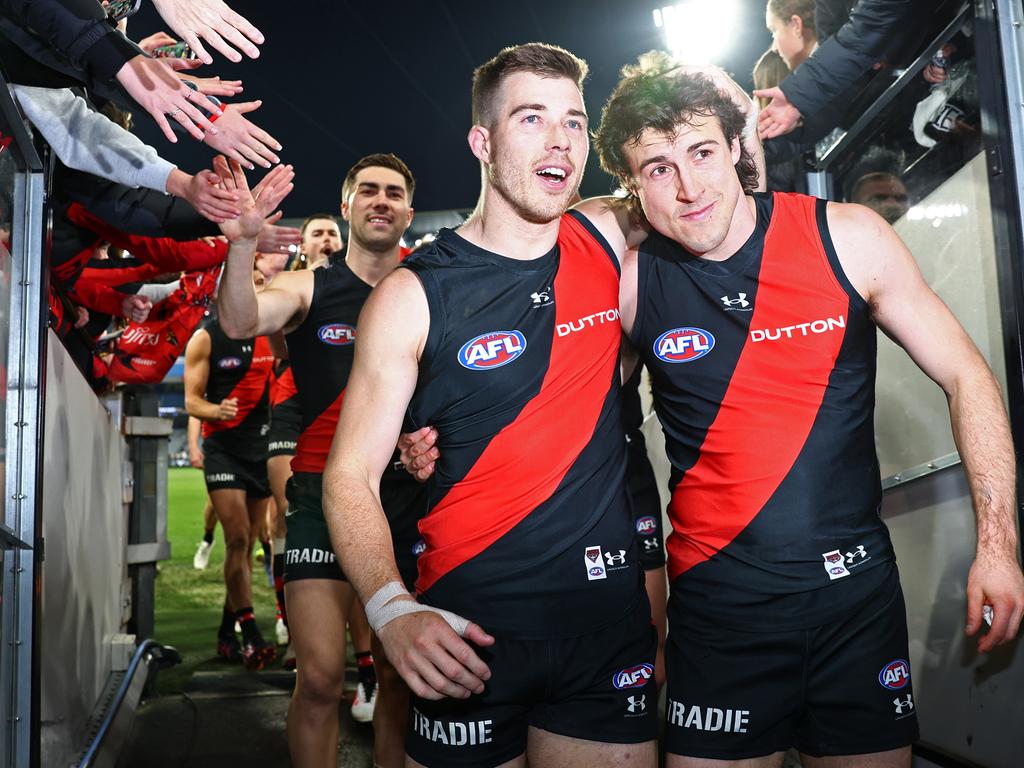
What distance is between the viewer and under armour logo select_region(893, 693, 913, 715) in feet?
7.30

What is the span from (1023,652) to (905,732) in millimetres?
646

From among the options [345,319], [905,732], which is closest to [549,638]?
[905,732]

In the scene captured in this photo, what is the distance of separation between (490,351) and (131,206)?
5.68ft

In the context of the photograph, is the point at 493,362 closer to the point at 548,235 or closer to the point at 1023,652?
the point at 548,235

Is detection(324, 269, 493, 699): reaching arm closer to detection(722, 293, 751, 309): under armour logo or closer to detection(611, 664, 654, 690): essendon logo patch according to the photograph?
detection(611, 664, 654, 690): essendon logo patch

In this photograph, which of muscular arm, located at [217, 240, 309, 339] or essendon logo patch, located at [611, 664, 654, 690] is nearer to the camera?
essendon logo patch, located at [611, 664, 654, 690]

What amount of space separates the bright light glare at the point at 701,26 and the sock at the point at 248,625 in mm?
5688

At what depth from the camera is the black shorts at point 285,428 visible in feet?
19.3

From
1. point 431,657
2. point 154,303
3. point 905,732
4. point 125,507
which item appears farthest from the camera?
point 125,507

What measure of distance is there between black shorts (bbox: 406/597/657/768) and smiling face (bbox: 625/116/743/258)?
104cm

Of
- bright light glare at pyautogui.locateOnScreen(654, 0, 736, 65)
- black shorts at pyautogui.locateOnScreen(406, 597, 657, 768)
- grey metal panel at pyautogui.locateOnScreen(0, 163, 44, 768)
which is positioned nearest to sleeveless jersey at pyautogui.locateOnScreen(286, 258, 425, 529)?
grey metal panel at pyautogui.locateOnScreen(0, 163, 44, 768)

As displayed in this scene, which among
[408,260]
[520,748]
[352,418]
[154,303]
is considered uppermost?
[154,303]

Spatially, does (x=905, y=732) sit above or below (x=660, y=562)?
below

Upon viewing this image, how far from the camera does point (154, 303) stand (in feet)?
17.9
